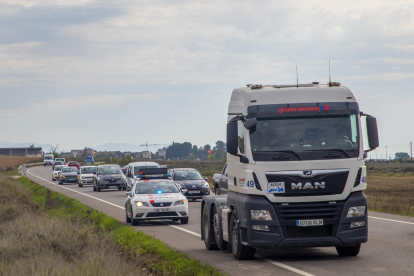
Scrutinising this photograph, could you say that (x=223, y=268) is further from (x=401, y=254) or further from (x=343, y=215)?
(x=401, y=254)

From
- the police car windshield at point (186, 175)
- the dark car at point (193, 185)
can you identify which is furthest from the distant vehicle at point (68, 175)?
the dark car at point (193, 185)

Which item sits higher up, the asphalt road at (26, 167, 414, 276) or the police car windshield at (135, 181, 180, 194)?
the police car windshield at (135, 181, 180, 194)

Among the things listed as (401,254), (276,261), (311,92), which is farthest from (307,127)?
(401,254)

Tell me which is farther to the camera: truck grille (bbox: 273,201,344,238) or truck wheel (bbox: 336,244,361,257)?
truck wheel (bbox: 336,244,361,257)

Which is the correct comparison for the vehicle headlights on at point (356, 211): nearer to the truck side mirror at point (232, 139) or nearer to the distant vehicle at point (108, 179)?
the truck side mirror at point (232, 139)

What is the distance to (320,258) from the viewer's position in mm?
12047

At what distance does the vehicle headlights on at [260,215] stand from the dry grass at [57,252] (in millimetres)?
2191

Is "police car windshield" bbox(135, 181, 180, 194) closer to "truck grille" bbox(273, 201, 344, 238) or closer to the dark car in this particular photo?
the dark car

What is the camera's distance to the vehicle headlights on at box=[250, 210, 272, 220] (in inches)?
434

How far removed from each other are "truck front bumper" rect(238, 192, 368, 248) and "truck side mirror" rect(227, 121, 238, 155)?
3.02 ft

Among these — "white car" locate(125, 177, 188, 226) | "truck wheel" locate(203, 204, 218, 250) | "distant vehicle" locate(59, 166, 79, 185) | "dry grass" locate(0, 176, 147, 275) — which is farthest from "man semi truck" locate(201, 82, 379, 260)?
"distant vehicle" locate(59, 166, 79, 185)

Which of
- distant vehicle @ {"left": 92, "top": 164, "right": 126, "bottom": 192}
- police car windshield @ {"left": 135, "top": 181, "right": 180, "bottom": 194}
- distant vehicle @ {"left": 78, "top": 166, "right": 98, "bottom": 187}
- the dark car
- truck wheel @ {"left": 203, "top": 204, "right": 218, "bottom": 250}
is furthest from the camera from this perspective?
distant vehicle @ {"left": 78, "top": 166, "right": 98, "bottom": 187}

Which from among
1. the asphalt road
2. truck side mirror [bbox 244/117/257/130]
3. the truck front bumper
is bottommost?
the asphalt road

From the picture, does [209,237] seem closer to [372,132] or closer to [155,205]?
[372,132]
